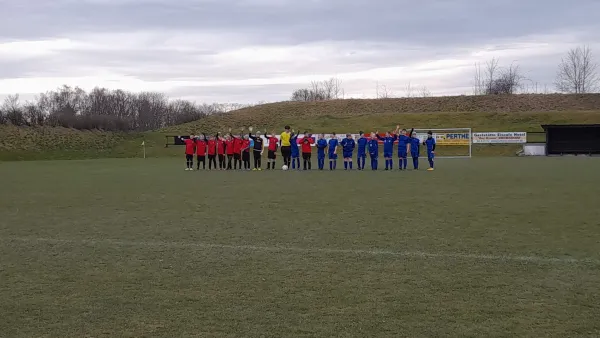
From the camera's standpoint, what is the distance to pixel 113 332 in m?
4.88

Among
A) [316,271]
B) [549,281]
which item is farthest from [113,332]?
[549,281]

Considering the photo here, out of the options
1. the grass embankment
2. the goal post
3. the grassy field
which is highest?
the grass embankment

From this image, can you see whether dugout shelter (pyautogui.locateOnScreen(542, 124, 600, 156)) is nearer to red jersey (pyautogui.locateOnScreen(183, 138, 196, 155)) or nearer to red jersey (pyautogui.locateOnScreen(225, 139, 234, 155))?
red jersey (pyautogui.locateOnScreen(225, 139, 234, 155))

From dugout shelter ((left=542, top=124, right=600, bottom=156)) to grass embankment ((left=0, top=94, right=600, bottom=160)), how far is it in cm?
489

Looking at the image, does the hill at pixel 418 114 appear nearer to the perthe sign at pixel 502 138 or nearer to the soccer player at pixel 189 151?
the perthe sign at pixel 502 138

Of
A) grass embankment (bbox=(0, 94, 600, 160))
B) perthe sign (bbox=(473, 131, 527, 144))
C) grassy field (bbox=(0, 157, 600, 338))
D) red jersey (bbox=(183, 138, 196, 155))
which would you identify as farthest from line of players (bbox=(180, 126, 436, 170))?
grass embankment (bbox=(0, 94, 600, 160))

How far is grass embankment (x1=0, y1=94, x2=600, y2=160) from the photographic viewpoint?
48656mm

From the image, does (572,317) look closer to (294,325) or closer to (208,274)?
(294,325)

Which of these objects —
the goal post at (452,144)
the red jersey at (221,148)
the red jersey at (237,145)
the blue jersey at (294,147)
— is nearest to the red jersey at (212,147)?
the red jersey at (221,148)

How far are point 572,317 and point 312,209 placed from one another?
24.7ft

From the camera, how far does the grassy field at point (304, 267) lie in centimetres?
507

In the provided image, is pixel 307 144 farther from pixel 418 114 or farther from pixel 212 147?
pixel 418 114

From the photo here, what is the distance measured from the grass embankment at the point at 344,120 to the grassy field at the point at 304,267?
35735mm

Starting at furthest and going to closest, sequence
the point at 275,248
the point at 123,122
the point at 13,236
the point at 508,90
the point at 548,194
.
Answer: the point at 508,90 → the point at 123,122 → the point at 548,194 → the point at 13,236 → the point at 275,248
